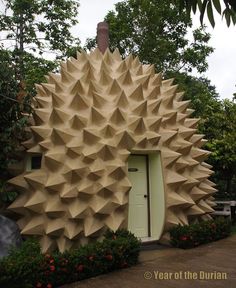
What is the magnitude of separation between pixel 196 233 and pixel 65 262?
4.13 metres

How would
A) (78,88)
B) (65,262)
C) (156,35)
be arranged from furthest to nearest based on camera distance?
1. (156,35)
2. (78,88)
3. (65,262)

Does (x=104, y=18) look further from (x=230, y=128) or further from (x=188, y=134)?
(x=188, y=134)

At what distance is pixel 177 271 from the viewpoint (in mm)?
7852

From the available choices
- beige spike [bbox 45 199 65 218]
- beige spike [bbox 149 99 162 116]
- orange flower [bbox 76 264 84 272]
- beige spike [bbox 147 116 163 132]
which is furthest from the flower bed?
beige spike [bbox 149 99 162 116]

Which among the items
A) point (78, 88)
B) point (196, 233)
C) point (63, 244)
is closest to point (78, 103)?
point (78, 88)

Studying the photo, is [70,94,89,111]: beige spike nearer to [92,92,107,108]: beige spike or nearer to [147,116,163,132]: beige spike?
[92,92,107,108]: beige spike

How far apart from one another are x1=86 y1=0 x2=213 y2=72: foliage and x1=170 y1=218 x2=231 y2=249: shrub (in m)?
10.3

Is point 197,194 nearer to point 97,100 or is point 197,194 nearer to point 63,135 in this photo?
point 97,100

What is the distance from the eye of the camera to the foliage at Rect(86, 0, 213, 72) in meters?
18.9

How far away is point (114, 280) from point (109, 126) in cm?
355

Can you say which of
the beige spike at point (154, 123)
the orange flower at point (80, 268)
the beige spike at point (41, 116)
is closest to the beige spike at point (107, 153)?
the beige spike at point (154, 123)

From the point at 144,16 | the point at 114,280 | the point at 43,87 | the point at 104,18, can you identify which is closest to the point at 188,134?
the point at 43,87

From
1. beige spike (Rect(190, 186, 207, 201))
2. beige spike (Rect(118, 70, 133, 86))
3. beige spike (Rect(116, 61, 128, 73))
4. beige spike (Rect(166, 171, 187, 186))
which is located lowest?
beige spike (Rect(190, 186, 207, 201))

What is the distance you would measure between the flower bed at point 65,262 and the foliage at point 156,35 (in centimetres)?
1234
